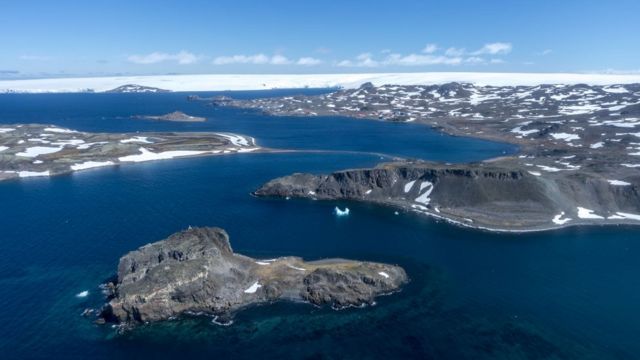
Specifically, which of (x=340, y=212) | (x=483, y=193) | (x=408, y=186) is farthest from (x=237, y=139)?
(x=483, y=193)

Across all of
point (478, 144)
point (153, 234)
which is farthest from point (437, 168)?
point (478, 144)

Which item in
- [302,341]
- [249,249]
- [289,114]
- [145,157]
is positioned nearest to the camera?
[302,341]

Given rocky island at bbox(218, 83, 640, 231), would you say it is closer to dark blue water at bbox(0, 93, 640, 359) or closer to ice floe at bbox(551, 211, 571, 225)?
ice floe at bbox(551, 211, 571, 225)

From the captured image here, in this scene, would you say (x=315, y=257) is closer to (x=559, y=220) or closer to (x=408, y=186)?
(x=408, y=186)

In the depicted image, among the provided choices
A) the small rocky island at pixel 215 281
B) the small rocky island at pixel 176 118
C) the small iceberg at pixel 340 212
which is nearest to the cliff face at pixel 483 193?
the small iceberg at pixel 340 212

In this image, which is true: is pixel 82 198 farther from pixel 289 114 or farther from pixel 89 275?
pixel 289 114
